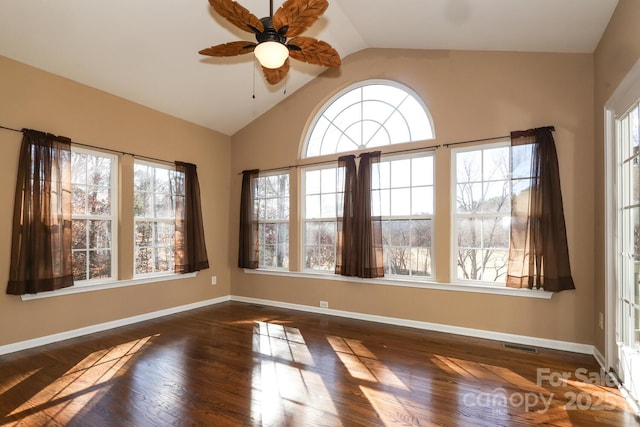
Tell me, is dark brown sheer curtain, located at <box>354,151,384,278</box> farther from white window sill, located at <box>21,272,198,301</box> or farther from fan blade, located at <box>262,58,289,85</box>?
white window sill, located at <box>21,272,198,301</box>

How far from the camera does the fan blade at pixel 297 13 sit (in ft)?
6.71

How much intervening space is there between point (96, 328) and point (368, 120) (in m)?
4.30

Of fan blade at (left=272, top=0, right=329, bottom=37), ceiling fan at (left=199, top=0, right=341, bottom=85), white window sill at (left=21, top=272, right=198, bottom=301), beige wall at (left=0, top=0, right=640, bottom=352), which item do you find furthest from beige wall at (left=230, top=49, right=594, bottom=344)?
fan blade at (left=272, top=0, right=329, bottom=37)

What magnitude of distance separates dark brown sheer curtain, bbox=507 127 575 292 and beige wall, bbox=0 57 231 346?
429 cm

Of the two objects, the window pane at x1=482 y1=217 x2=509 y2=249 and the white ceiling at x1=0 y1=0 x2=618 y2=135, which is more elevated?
the white ceiling at x1=0 y1=0 x2=618 y2=135

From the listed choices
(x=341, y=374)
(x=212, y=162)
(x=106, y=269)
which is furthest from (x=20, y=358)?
(x=212, y=162)

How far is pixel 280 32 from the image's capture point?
7.61ft

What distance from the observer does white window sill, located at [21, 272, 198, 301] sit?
11.3ft

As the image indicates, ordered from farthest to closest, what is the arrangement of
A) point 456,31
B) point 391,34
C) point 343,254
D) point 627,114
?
point 343,254, point 391,34, point 456,31, point 627,114

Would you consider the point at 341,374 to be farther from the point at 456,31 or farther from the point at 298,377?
the point at 456,31

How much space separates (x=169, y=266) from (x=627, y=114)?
5369 mm

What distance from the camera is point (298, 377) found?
8.75ft

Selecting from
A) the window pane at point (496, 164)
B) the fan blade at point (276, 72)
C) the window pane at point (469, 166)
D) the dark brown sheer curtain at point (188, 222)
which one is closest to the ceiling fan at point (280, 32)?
the fan blade at point (276, 72)

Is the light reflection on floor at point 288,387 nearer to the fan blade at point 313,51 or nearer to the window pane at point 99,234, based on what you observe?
the window pane at point 99,234
